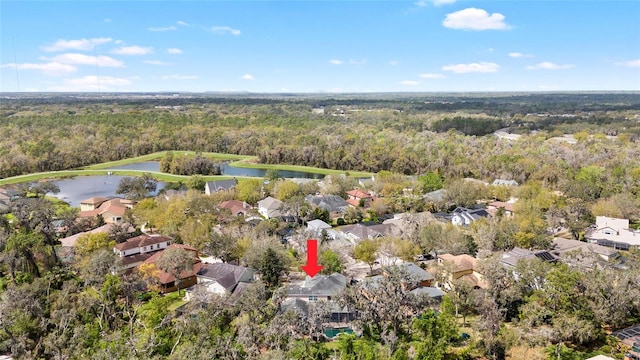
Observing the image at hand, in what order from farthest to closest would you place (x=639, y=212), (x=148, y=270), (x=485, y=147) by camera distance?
(x=485, y=147), (x=639, y=212), (x=148, y=270)

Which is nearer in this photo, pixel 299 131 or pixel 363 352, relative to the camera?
pixel 363 352

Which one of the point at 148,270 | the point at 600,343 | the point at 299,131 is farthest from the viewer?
the point at 299,131

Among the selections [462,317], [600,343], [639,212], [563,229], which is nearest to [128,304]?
[462,317]

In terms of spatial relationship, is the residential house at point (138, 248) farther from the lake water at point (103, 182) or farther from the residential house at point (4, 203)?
the lake water at point (103, 182)

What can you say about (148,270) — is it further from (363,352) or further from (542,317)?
(542,317)

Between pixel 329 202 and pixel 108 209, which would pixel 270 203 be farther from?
pixel 108 209

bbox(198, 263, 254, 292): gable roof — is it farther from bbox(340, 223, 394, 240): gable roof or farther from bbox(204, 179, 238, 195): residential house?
bbox(204, 179, 238, 195): residential house

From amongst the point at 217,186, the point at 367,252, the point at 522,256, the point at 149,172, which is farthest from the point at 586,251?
the point at 149,172
